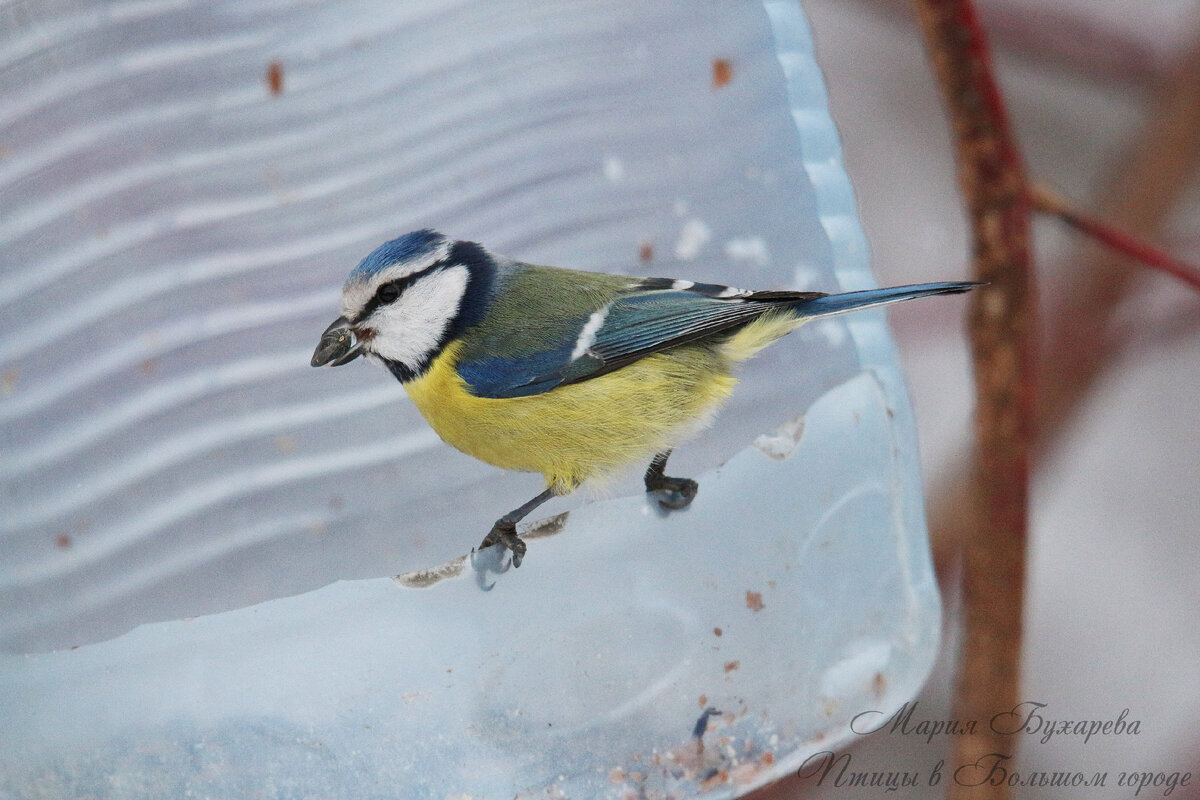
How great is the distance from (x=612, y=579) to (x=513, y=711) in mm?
176

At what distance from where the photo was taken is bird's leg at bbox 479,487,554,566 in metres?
1.32

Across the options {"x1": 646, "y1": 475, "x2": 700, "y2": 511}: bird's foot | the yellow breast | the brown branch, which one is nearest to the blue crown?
the yellow breast

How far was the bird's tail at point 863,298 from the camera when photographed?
117 centimetres

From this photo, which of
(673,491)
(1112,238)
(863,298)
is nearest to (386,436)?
(673,491)

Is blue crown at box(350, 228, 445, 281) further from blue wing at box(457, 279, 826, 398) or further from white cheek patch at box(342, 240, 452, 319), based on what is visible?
blue wing at box(457, 279, 826, 398)

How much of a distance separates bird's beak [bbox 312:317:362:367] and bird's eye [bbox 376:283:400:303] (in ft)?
0.15

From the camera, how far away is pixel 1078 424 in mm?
1947

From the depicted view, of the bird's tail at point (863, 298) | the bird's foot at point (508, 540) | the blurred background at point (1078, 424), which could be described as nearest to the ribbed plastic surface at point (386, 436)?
the bird's foot at point (508, 540)

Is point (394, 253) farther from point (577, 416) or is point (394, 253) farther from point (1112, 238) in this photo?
point (1112, 238)

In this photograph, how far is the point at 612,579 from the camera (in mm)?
1254

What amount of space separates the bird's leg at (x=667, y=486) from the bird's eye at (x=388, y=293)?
0.38 meters

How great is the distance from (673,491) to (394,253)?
17.5 inches

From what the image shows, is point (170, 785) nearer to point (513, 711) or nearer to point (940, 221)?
point (513, 711)

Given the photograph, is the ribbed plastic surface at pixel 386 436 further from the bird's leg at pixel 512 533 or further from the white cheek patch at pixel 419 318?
the white cheek patch at pixel 419 318
